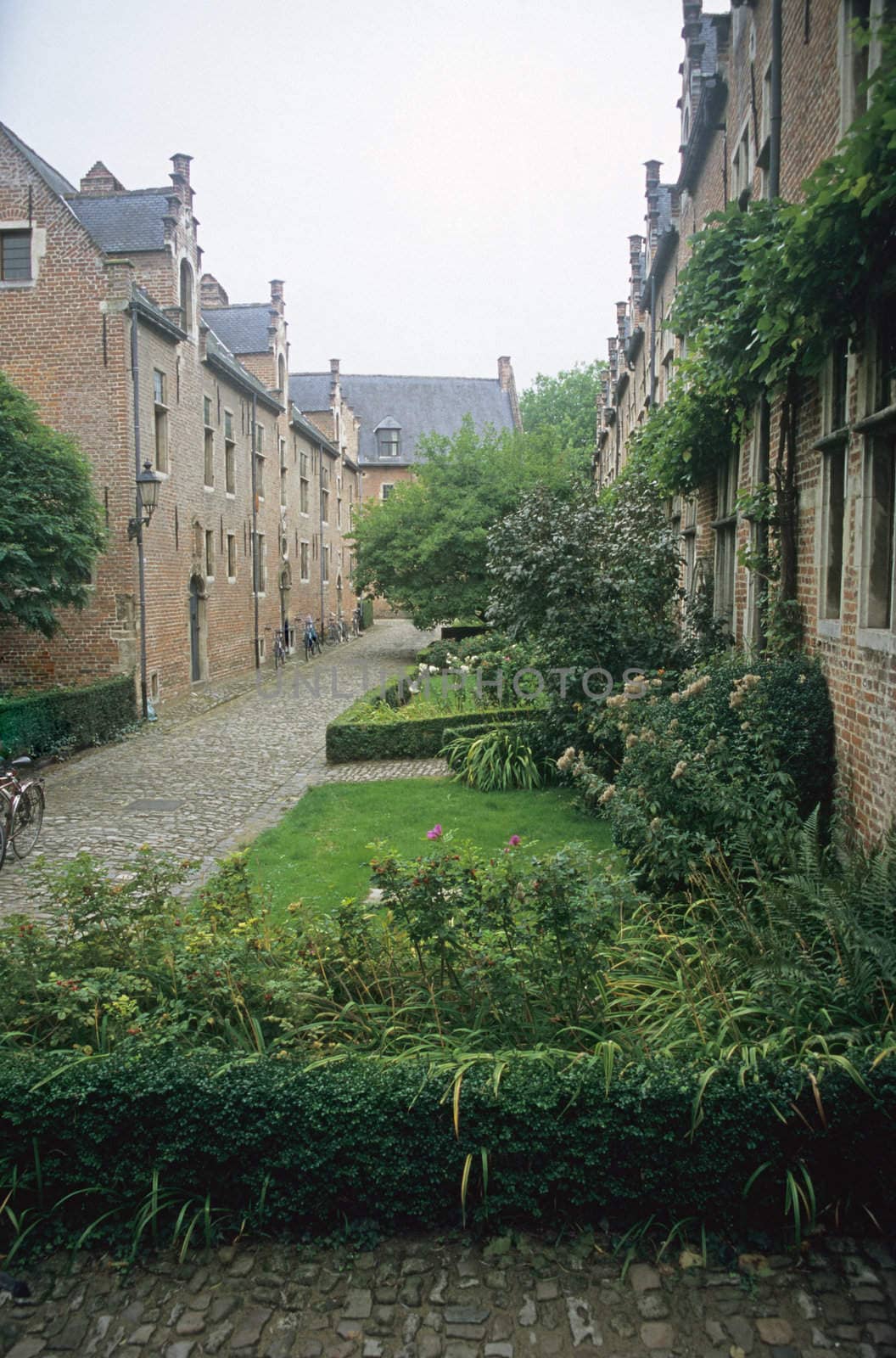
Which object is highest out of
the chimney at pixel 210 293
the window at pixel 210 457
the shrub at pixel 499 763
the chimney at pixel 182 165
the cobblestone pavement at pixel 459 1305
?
the chimney at pixel 210 293

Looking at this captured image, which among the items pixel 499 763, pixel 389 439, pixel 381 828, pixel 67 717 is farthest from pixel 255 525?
Answer: pixel 389 439

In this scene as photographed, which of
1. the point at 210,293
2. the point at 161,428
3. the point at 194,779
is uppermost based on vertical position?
the point at 210,293

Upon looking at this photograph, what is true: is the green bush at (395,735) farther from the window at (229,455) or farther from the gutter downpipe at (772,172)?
the window at (229,455)

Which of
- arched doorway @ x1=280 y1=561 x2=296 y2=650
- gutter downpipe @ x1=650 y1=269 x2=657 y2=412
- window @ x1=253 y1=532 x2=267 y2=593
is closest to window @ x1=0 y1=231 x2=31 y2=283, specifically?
window @ x1=253 y1=532 x2=267 y2=593

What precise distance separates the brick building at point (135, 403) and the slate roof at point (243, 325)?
4.64 metres

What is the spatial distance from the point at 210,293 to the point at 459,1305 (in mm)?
37838

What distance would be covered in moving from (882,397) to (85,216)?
21029mm

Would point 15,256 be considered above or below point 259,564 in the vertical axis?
above

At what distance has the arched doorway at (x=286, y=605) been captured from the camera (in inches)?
1357

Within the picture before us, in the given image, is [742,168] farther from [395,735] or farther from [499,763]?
[395,735]

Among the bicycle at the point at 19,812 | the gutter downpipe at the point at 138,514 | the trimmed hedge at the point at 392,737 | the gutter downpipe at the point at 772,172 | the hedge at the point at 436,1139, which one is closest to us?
the hedge at the point at 436,1139

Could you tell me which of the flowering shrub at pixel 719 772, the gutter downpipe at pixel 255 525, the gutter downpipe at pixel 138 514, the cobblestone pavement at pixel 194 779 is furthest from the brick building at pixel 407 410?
the flowering shrub at pixel 719 772

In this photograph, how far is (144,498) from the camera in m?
18.1

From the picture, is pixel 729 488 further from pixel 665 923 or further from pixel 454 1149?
pixel 454 1149
